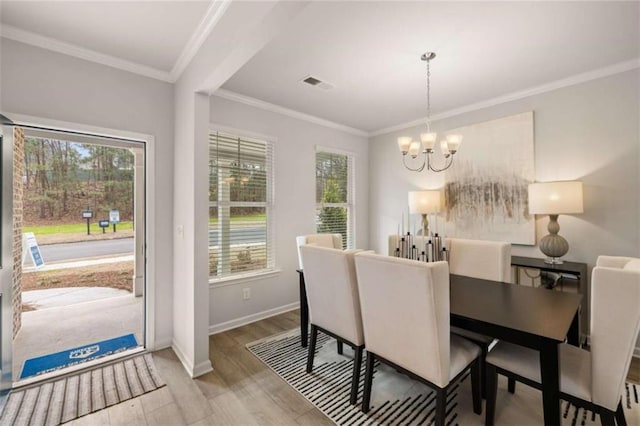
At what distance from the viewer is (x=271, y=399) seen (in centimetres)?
201

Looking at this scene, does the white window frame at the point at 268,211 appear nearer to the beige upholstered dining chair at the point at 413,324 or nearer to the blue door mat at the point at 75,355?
the blue door mat at the point at 75,355

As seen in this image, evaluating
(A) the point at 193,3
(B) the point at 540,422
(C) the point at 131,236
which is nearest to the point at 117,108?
(A) the point at 193,3

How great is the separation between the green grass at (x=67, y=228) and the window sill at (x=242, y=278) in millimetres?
2519

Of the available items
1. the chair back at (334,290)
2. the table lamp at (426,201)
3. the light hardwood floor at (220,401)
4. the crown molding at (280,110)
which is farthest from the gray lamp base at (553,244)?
the crown molding at (280,110)

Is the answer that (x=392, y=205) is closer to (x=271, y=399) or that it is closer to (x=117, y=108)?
(x=271, y=399)

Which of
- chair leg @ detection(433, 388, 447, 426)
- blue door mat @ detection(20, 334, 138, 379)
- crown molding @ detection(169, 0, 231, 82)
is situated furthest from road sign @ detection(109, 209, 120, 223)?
chair leg @ detection(433, 388, 447, 426)

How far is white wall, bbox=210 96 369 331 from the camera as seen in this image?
10.6ft

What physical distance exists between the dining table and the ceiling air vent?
2.36 meters

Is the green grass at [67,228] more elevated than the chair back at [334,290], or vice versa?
the green grass at [67,228]

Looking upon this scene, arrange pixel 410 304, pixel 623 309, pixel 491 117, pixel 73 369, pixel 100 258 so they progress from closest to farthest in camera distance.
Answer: pixel 623 309
pixel 410 304
pixel 73 369
pixel 491 117
pixel 100 258

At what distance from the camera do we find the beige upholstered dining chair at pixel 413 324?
1.46 meters

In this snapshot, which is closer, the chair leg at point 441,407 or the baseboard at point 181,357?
the chair leg at point 441,407

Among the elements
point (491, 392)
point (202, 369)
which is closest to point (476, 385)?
point (491, 392)

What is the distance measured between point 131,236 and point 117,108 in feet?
10.2
